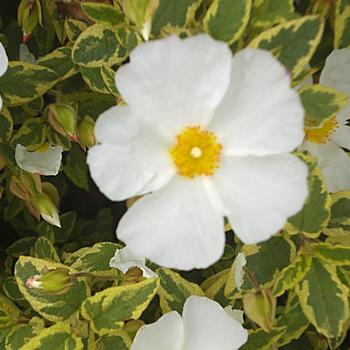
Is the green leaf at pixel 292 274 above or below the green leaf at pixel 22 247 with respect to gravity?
above

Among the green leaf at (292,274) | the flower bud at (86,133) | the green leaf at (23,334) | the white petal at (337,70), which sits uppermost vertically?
the white petal at (337,70)

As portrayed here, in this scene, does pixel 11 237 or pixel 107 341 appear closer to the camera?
pixel 107 341

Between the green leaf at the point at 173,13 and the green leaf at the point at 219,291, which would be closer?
the green leaf at the point at 173,13

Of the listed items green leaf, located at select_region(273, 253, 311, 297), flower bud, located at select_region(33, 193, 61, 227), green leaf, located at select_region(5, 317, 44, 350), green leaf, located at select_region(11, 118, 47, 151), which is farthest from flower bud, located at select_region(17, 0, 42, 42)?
green leaf, located at select_region(273, 253, 311, 297)

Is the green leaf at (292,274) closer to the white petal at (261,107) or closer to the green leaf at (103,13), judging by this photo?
the white petal at (261,107)

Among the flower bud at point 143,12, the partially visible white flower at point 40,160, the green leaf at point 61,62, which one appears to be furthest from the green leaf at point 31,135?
the flower bud at point 143,12

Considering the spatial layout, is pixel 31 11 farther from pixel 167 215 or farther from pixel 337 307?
pixel 337 307

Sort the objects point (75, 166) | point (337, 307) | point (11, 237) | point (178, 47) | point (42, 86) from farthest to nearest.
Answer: point (11, 237) → point (75, 166) → point (42, 86) → point (337, 307) → point (178, 47)

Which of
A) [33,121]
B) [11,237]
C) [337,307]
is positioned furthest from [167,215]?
[11,237]
